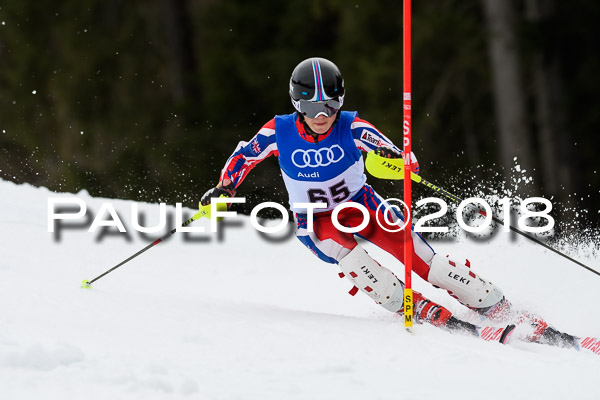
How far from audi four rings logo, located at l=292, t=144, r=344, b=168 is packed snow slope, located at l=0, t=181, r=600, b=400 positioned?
34.1 inches

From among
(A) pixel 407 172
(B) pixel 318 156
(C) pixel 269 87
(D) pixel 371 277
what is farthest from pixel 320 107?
(C) pixel 269 87

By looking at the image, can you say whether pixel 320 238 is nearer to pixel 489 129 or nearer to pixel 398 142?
pixel 398 142

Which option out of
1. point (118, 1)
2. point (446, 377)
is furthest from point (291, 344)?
point (118, 1)

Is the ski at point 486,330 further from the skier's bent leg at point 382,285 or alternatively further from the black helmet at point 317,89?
the black helmet at point 317,89

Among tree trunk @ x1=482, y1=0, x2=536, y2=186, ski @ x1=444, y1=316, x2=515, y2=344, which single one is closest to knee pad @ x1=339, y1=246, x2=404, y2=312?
ski @ x1=444, y1=316, x2=515, y2=344

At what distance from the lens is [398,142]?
13.7 m

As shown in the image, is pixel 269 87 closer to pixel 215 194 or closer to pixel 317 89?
pixel 215 194

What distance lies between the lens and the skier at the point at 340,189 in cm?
452

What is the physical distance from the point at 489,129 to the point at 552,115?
11.0 ft

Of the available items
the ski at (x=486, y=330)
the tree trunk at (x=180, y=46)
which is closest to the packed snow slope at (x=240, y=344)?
the ski at (x=486, y=330)

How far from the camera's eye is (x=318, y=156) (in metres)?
4.64

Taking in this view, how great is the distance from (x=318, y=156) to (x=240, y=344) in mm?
1372

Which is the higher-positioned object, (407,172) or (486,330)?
(407,172)

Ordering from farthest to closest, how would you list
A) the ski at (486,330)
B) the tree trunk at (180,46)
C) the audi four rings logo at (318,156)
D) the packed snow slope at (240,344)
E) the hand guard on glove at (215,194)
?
the tree trunk at (180,46), the hand guard on glove at (215,194), the audi four rings logo at (318,156), the ski at (486,330), the packed snow slope at (240,344)
